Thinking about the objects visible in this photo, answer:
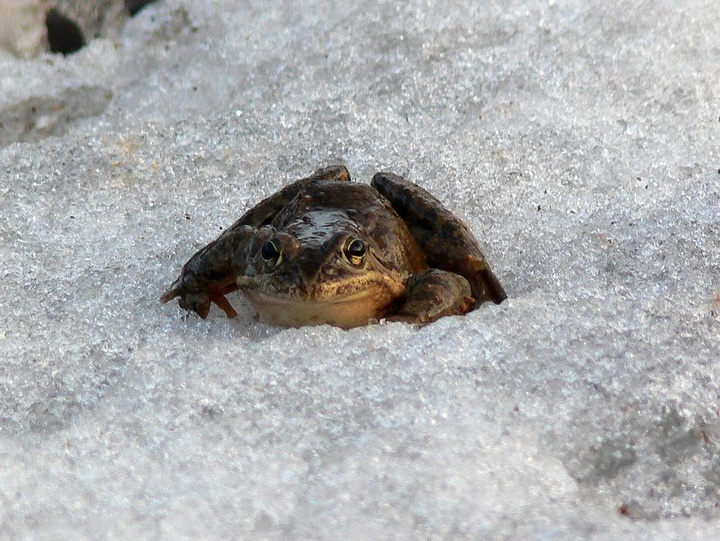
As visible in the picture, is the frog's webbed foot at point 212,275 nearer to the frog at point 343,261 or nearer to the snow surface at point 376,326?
the frog at point 343,261

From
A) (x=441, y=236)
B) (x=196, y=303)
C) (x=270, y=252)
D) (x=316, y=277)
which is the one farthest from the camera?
(x=441, y=236)

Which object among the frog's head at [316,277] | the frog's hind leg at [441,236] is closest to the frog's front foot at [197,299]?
the frog's head at [316,277]

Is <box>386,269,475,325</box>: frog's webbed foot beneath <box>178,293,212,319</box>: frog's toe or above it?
above

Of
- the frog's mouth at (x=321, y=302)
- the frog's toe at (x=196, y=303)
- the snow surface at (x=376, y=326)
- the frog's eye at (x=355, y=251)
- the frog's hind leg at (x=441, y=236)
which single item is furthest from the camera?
the frog's hind leg at (x=441, y=236)

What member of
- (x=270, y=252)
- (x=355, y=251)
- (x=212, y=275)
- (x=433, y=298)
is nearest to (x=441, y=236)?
(x=433, y=298)

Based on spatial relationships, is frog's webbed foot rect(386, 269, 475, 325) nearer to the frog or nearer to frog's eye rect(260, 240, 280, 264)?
the frog

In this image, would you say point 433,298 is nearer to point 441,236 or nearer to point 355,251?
point 355,251

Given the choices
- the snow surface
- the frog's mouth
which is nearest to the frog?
the frog's mouth
